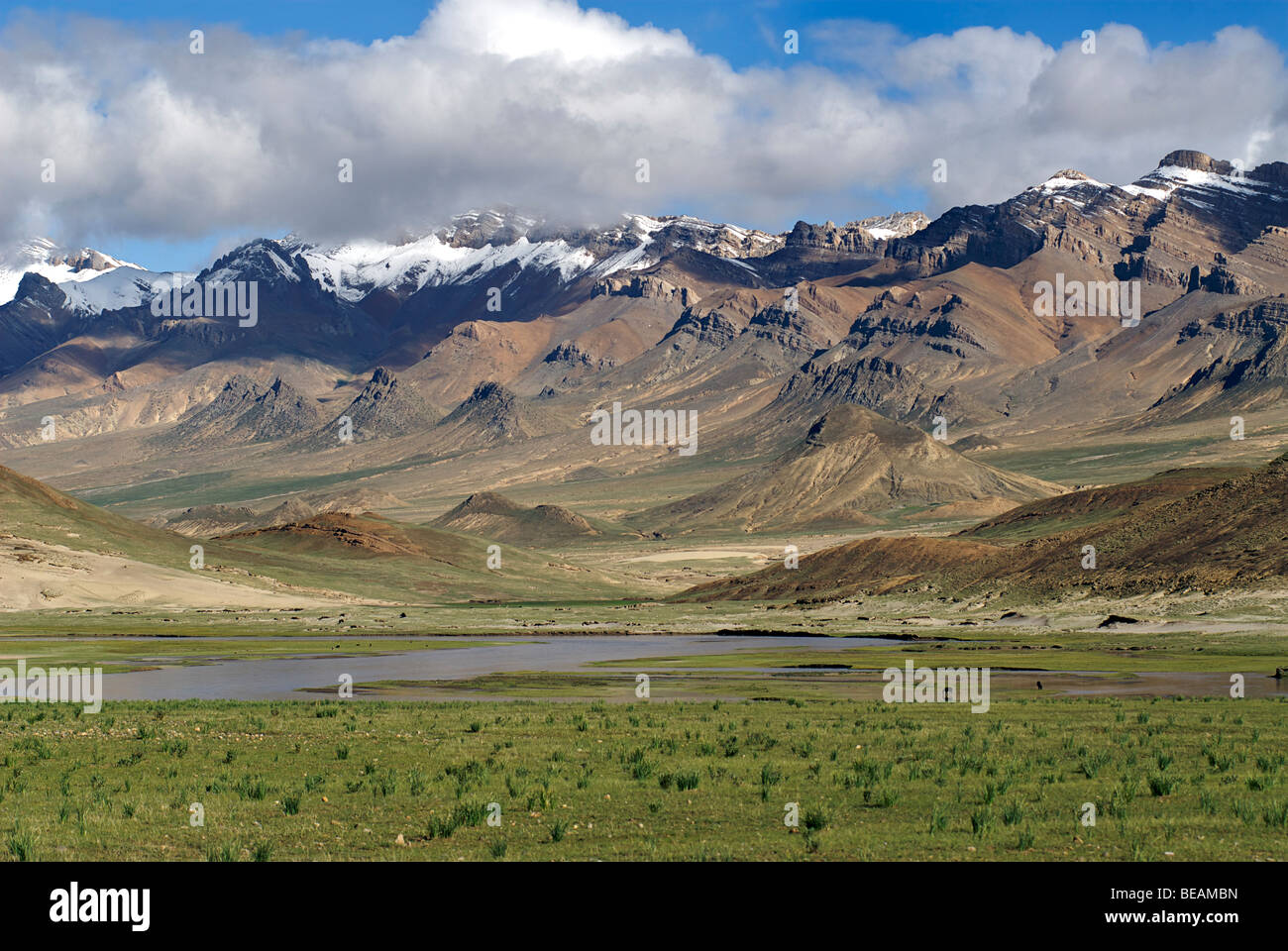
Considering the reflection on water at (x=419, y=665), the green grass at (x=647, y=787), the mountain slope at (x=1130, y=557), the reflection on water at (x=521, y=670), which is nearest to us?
the green grass at (x=647, y=787)

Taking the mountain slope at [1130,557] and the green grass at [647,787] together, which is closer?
the green grass at [647,787]

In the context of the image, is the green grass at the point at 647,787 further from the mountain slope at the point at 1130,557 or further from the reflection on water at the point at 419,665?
the mountain slope at the point at 1130,557

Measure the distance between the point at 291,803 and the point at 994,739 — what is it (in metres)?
17.3

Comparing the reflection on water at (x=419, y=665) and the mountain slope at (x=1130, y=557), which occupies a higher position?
the mountain slope at (x=1130, y=557)

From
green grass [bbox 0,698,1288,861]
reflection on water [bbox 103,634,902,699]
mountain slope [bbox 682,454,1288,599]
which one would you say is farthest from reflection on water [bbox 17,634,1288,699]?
mountain slope [bbox 682,454,1288,599]

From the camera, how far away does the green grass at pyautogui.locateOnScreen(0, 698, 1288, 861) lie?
781 inches

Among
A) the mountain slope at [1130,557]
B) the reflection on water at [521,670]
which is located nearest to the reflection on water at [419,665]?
the reflection on water at [521,670]

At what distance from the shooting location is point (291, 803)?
23.3 meters

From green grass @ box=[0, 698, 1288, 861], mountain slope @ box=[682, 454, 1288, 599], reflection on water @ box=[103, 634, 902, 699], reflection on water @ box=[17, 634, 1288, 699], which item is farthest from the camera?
mountain slope @ box=[682, 454, 1288, 599]

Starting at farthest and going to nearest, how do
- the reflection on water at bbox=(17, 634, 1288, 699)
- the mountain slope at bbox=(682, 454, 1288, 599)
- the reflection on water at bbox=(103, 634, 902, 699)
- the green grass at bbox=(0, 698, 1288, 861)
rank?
the mountain slope at bbox=(682, 454, 1288, 599) < the reflection on water at bbox=(103, 634, 902, 699) < the reflection on water at bbox=(17, 634, 1288, 699) < the green grass at bbox=(0, 698, 1288, 861)

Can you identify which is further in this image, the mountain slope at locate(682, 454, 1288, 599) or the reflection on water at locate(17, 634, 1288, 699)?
the mountain slope at locate(682, 454, 1288, 599)

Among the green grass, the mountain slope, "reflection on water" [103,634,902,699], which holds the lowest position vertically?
the green grass

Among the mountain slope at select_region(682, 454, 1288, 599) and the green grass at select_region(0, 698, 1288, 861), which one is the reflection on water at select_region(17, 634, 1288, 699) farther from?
the mountain slope at select_region(682, 454, 1288, 599)

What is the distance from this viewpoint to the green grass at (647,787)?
19844 mm
